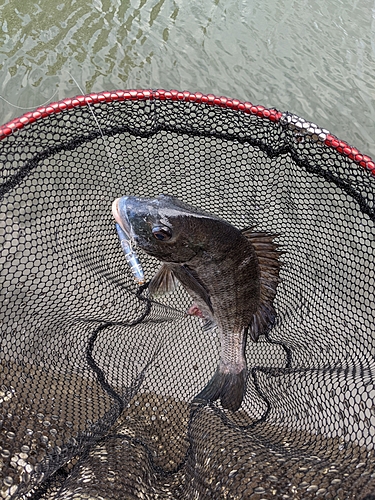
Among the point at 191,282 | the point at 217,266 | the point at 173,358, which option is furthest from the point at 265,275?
the point at 173,358

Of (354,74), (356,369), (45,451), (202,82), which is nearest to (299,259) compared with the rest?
(356,369)

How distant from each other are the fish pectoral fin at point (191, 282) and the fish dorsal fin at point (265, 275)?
0.30 m

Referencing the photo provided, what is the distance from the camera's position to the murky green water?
6.50 meters

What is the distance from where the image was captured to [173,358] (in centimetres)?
374

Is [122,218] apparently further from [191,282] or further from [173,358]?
[173,358]

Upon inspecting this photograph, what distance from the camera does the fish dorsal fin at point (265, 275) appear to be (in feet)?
8.26

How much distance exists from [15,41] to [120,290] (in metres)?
5.52

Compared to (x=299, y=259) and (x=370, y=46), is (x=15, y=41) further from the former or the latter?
(x=299, y=259)

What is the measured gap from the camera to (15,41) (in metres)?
7.16

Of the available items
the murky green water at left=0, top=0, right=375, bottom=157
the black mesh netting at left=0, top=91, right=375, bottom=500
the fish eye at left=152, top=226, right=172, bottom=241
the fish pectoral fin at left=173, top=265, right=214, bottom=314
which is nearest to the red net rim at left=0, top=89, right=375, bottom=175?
the black mesh netting at left=0, top=91, right=375, bottom=500

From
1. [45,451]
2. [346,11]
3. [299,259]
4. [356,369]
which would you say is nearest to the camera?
[45,451]

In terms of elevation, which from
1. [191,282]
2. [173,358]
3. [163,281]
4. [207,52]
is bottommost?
[173,358]

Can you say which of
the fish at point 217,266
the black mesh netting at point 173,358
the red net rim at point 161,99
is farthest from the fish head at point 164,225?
the black mesh netting at point 173,358

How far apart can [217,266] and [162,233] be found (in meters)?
0.42
